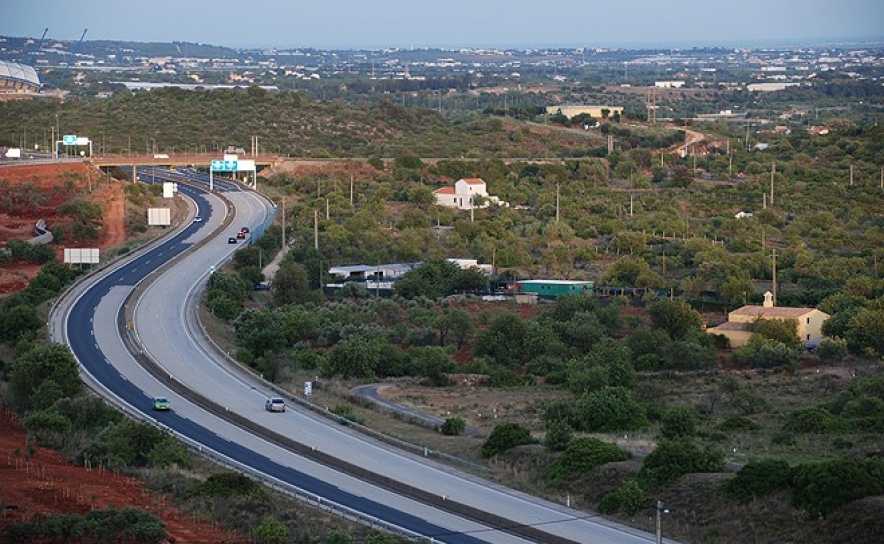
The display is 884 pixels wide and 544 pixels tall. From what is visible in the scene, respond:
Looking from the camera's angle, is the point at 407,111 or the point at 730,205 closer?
the point at 730,205

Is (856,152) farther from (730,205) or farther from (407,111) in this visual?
(407,111)

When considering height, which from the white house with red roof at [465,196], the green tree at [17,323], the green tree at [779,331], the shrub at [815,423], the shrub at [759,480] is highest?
the shrub at [759,480]

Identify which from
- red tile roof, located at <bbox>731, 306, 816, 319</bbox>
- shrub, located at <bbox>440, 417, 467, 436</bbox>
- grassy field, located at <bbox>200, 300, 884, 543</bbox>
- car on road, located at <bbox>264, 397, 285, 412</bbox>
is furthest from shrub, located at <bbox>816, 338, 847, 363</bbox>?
car on road, located at <bbox>264, 397, 285, 412</bbox>

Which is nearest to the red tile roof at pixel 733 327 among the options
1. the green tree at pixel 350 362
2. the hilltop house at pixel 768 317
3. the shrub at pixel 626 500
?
the hilltop house at pixel 768 317

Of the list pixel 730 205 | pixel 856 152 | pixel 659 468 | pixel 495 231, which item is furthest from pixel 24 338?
pixel 856 152

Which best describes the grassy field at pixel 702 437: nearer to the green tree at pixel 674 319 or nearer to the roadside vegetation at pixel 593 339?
the roadside vegetation at pixel 593 339

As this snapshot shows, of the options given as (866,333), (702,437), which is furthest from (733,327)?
(702,437)

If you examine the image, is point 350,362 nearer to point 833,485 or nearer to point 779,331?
point 779,331

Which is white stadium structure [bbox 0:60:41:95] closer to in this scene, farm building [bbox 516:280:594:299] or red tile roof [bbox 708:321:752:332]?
farm building [bbox 516:280:594:299]
